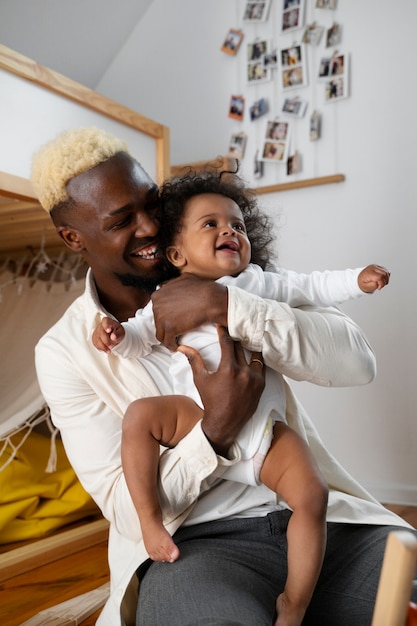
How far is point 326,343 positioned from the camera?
1.08 meters

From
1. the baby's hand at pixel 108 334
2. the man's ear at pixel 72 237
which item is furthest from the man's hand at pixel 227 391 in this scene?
the man's ear at pixel 72 237

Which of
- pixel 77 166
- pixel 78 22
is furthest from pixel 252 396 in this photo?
pixel 78 22

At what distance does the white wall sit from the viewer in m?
2.64

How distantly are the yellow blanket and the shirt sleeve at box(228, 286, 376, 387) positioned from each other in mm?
1492

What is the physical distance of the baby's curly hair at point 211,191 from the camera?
4.24 feet

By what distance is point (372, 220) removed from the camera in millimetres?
2719

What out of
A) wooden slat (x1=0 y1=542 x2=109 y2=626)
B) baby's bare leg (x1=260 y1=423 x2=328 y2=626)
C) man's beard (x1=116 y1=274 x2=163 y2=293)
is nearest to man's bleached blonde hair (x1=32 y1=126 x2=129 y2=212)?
man's beard (x1=116 y1=274 x2=163 y2=293)

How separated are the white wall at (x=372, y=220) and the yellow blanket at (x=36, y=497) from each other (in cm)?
104

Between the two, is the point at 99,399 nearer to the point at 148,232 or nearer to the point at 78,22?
the point at 148,232

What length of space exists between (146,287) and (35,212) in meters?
0.94

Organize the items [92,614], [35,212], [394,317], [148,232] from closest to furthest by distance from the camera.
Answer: [148,232], [92,614], [35,212], [394,317]

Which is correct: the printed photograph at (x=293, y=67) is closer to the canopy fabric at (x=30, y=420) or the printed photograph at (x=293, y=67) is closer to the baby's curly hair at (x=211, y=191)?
the canopy fabric at (x=30, y=420)

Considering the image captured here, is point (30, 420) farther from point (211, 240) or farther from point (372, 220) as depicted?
point (372, 220)

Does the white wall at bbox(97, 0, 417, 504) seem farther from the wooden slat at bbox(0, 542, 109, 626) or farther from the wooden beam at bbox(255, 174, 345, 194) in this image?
the wooden slat at bbox(0, 542, 109, 626)
